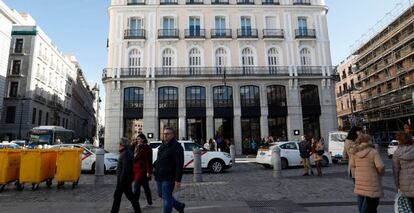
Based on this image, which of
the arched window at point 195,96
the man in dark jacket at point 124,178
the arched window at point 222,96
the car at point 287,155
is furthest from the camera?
the arched window at point 222,96

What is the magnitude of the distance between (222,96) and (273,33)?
9.10m

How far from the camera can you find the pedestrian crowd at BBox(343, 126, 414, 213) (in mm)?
4688

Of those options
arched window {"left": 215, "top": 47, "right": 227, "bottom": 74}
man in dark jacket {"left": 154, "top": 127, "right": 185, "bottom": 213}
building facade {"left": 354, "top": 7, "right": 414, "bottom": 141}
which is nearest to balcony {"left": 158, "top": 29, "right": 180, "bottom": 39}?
arched window {"left": 215, "top": 47, "right": 227, "bottom": 74}

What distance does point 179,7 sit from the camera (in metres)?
31.6

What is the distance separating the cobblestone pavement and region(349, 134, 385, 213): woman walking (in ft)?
7.43

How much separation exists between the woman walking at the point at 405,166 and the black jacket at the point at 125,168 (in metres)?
Answer: 5.08

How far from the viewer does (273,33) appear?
3164 cm

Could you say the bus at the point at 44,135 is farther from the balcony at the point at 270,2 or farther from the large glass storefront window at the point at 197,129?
the balcony at the point at 270,2

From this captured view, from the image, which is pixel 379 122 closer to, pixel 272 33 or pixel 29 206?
pixel 272 33

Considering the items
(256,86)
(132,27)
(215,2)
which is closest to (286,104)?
(256,86)

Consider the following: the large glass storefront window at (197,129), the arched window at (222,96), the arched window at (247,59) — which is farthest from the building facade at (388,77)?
the large glass storefront window at (197,129)

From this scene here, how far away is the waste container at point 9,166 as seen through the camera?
9797 millimetres

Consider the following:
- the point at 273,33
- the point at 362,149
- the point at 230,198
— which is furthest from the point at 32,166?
the point at 273,33

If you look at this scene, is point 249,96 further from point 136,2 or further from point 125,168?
point 125,168
